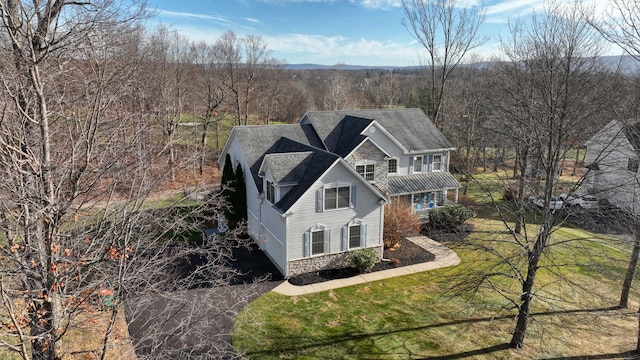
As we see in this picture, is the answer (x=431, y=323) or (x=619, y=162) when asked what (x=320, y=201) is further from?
(x=619, y=162)

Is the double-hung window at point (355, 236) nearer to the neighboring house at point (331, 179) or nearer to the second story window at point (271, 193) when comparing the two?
the neighboring house at point (331, 179)

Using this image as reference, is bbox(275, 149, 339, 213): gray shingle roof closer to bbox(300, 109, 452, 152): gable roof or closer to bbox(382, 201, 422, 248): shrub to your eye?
bbox(382, 201, 422, 248): shrub

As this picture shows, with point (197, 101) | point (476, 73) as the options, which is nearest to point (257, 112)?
point (197, 101)

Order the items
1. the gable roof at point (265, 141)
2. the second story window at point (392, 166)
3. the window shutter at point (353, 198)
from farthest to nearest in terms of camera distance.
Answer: the second story window at point (392, 166)
the gable roof at point (265, 141)
the window shutter at point (353, 198)

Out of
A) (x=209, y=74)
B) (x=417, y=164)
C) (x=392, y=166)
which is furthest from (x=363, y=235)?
(x=209, y=74)

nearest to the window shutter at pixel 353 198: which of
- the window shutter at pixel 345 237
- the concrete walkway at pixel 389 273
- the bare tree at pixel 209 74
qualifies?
the window shutter at pixel 345 237

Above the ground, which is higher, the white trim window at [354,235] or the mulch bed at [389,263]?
the white trim window at [354,235]

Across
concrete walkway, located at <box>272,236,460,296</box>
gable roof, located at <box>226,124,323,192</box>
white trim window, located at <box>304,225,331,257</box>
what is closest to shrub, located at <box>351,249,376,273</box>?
concrete walkway, located at <box>272,236,460,296</box>
